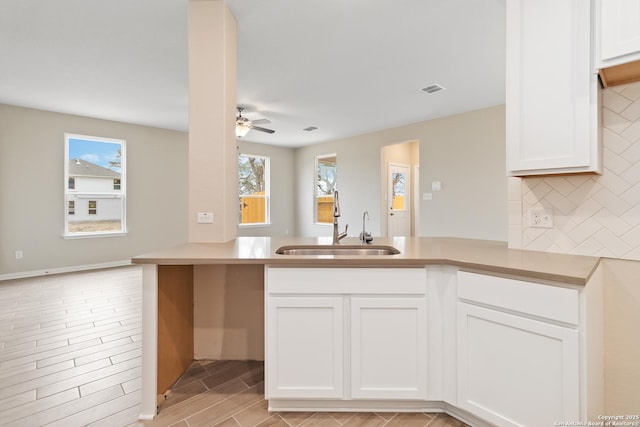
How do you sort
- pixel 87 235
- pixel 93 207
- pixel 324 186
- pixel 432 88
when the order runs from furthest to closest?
pixel 324 186 → pixel 93 207 → pixel 87 235 → pixel 432 88

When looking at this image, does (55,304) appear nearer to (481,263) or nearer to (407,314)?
(407,314)

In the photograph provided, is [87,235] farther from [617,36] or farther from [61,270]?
[617,36]

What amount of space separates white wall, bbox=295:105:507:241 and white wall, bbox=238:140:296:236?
1.64m

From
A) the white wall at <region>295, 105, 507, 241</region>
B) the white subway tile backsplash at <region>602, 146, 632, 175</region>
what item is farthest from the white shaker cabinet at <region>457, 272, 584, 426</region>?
the white wall at <region>295, 105, 507, 241</region>

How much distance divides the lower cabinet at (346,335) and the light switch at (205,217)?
0.89 metres

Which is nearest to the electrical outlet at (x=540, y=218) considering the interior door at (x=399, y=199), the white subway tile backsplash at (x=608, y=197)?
the white subway tile backsplash at (x=608, y=197)

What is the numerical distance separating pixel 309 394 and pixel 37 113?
5.97 m

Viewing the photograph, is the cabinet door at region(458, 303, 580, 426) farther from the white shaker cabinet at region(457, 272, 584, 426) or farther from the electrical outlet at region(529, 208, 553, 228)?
the electrical outlet at region(529, 208, 553, 228)

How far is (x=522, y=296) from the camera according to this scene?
1.32m

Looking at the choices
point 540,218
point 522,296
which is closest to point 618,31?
point 540,218

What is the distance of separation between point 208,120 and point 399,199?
5640mm

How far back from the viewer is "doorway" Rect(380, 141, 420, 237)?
6.73 metres

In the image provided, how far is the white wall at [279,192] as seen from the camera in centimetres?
780

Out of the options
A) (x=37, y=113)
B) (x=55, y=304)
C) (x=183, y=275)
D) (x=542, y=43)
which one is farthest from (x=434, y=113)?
(x=37, y=113)
